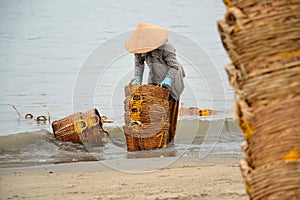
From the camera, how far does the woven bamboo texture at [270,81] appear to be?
2416mm

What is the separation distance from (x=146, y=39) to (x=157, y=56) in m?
0.32

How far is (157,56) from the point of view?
31.8 ft

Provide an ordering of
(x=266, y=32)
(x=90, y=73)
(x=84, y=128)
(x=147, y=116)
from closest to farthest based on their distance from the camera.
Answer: (x=266, y=32) < (x=147, y=116) < (x=84, y=128) < (x=90, y=73)

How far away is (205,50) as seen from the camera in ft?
77.0

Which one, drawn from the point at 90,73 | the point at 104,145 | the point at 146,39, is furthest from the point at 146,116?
the point at 90,73

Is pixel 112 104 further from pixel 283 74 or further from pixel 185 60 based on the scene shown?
pixel 283 74

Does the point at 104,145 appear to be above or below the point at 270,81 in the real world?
above

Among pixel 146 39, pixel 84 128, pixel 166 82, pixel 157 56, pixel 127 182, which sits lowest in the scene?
pixel 127 182

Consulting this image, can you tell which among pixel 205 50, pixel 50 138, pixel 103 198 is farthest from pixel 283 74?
pixel 205 50

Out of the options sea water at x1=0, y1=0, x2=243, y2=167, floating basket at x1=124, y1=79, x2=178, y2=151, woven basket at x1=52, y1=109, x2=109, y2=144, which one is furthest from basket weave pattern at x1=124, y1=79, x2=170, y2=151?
woven basket at x1=52, y1=109, x2=109, y2=144

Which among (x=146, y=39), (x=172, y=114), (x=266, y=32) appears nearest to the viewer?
(x=266, y=32)

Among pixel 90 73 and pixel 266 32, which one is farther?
pixel 90 73

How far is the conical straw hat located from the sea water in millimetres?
1415

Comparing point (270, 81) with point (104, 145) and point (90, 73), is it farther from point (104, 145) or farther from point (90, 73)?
point (90, 73)
